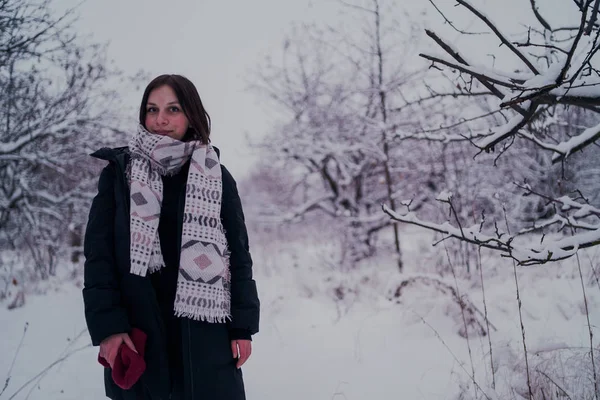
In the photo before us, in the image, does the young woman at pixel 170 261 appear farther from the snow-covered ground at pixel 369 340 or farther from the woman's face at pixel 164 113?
the snow-covered ground at pixel 369 340

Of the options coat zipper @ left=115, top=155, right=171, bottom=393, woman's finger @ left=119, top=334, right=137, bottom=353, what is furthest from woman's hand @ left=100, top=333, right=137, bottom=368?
coat zipper @ left=115, top=155, right=171, bottom=393

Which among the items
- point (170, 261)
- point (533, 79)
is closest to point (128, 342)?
point (170, 261)

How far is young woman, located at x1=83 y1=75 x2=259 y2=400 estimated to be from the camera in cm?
136

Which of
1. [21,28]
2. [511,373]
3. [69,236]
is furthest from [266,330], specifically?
[69,236]

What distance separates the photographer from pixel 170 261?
159 cm

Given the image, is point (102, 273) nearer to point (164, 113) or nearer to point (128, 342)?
point (128, 342)

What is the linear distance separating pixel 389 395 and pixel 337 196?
21.5 ft

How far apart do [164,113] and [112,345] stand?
1.02 metres

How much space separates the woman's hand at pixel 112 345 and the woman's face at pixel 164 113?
907 millimetres

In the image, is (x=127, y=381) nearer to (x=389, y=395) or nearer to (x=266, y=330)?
(x=389, y=395)

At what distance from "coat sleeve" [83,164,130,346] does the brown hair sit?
1.39ft

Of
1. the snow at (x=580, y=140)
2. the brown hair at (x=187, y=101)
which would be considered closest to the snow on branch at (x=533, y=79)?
the snow at (x=580, y=140)

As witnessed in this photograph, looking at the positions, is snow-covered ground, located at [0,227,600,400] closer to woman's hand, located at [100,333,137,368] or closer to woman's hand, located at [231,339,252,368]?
woman's hand, located at [231,339,252,368]

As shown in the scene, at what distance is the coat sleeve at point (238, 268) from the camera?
Result: 153cm
